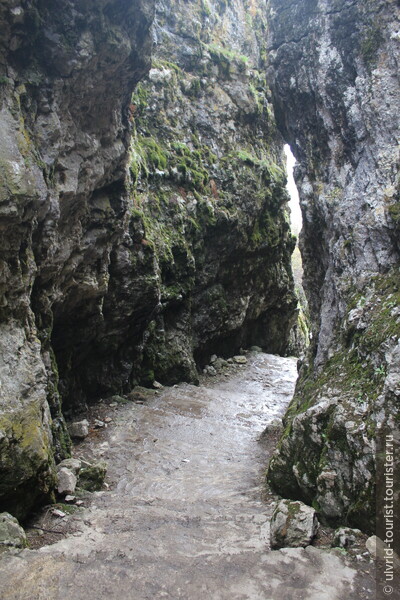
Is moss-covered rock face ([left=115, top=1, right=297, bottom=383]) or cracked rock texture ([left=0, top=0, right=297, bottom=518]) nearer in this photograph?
cracked rock texture ([left=0, top=0, right=297, bottom=518])

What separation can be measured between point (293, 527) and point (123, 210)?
939 centimetres

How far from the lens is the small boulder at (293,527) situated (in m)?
4.99

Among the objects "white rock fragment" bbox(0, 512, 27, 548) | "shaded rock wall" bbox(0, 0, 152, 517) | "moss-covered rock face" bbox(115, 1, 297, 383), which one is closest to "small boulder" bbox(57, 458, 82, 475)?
"shaded rock wall" bbox(0, 0, 152, 517)

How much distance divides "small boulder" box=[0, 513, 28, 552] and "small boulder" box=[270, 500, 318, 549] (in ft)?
Result: 10.3

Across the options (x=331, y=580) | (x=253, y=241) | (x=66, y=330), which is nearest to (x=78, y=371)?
(x=66, y=330)

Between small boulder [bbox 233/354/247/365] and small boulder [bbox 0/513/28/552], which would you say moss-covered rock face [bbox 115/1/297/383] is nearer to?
small boulder [bbox 233/354/247/365]

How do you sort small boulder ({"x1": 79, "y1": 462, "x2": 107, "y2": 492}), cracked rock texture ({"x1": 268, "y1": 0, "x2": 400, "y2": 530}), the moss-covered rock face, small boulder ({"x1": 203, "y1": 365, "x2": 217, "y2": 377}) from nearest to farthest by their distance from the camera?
1. cracked rock texture ({"x1": 268, "y1": 0, "x2": 400, "y2": 530})
2. small boulder ({"x1": 79, "y1": 462, "x2": 107, "y2": 492})
3. the moss-covered rock face
4. small boulder ({"x1": 203, "y1": 365, "x2": 217, "y2": 377})

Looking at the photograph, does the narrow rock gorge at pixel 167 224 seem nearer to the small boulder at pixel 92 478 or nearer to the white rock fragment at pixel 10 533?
the white rock fragment at pixel 10 533

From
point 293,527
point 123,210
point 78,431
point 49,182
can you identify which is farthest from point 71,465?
point 123,210

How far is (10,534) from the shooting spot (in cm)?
504

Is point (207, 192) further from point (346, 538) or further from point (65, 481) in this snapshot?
point (346, 538)

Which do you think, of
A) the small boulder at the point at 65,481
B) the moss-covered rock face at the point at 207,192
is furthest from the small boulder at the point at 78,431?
the moss-covered rock face at the point at 207,192

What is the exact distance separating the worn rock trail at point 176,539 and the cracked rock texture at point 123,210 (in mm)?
1414

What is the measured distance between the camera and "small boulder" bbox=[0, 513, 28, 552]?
4.92 meters
